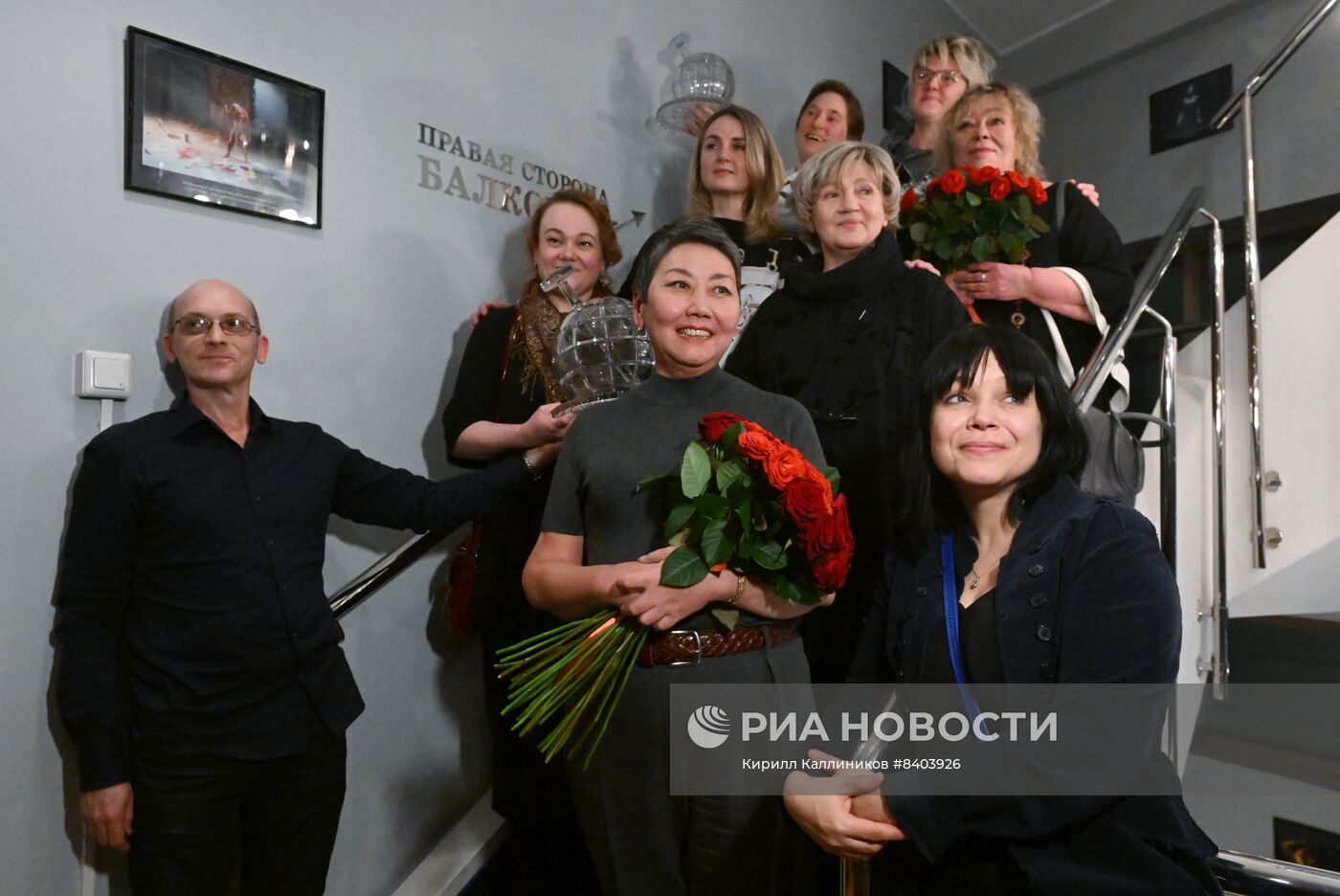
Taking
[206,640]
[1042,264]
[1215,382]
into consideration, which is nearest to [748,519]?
[206,640]

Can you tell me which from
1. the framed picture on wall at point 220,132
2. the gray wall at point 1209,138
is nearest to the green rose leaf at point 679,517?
the framed picture on wall at point 220,132

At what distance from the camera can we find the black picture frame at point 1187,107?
4.43m

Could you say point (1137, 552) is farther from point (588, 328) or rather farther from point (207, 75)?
point (207, 75)

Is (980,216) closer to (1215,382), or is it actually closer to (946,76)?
(946,76)

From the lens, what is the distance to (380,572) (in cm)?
218

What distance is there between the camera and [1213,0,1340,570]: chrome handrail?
2.54m

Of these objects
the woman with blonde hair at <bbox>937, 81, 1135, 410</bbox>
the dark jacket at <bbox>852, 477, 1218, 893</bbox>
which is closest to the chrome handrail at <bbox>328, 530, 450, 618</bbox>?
the dark jacket at <bbox>852, 477, 1218, 893</bbox>

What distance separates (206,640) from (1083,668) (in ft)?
4.99

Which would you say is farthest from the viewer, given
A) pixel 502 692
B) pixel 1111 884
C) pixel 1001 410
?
pixel 502 692

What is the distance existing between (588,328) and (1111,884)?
122 cm

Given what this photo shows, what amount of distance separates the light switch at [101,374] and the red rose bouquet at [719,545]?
117 centimetres

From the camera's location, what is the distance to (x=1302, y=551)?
8.29ft

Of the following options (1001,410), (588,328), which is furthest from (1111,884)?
(588,328)

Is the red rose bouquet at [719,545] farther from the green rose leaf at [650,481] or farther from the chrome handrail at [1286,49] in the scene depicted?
the chrome handrail at [1286,49]
